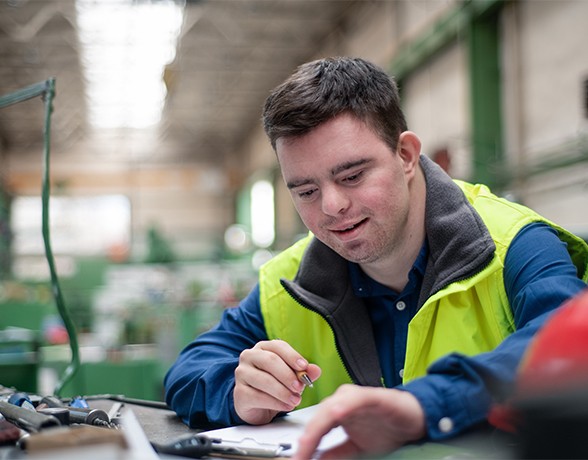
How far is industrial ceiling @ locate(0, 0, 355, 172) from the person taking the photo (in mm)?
7770

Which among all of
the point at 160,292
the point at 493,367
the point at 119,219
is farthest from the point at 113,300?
the point at 119,219

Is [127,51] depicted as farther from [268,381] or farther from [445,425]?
[445,425]

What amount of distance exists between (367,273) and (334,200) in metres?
0.26

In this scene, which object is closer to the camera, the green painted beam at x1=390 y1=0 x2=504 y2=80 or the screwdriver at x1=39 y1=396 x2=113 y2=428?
the screwdriver at x1=39 y1=396 x2=113 y2=428

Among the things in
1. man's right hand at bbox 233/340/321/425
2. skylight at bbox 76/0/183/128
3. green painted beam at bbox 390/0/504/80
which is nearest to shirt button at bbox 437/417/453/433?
man's right hand at bbox 233/340/321/425

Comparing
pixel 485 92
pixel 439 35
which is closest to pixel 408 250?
pixel 485 92

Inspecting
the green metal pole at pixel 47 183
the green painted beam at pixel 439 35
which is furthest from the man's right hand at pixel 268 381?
the green painted beam at pixel 439 35

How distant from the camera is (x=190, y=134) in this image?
1432 centimetres

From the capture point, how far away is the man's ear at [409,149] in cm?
116

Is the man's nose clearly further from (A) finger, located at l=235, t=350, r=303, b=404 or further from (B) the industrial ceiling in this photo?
(B) the industrial ceiling

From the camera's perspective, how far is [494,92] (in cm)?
556

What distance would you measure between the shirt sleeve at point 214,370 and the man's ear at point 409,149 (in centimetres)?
41

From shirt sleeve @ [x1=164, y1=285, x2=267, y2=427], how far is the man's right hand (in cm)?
5

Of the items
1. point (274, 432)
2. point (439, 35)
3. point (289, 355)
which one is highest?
point (439, 35)
